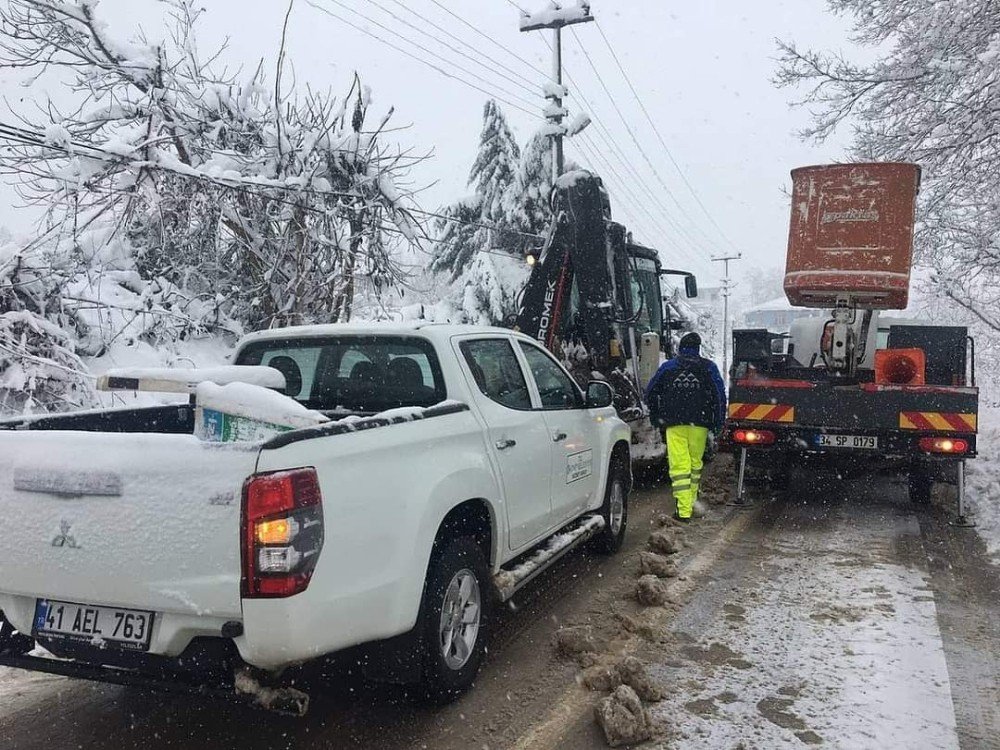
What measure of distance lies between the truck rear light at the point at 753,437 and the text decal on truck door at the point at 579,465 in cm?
→ 287

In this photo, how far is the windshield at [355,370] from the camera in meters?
4.20

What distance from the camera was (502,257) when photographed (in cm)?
2325

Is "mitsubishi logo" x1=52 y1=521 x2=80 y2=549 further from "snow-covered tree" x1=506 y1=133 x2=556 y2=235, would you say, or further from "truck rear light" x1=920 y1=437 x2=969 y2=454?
"snow-covered tree" x1=506 y1=133 x2=556 y2=235

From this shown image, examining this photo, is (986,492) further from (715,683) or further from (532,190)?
(532,190)

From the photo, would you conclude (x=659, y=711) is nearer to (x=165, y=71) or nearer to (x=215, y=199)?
(x=215, y=199)

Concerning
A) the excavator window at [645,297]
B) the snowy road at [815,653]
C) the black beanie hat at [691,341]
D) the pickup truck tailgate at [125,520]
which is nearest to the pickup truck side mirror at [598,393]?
the snowy road at [815,653]

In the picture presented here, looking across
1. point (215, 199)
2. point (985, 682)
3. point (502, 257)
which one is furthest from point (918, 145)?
point (502, 257)

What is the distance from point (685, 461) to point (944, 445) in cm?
237

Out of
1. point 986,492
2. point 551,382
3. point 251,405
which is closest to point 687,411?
point 551,382

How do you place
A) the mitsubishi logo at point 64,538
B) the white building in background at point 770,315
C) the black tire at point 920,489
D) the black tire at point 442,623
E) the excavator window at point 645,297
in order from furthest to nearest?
1. the white building in background at point 770,315
2. the excavator window at point 645,297
3. the black tire at point 920,489
4. the black tire at point 442,623
5. the mitsubishi logo at point 64,538

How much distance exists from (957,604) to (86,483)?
17.0ft

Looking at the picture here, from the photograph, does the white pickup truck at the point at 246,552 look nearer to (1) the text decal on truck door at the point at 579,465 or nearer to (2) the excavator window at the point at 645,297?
(1) the text decal on truck door at the point at 579,465

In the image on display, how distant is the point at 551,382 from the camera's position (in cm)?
535

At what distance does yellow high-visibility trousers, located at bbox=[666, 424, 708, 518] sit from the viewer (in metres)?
7.38
